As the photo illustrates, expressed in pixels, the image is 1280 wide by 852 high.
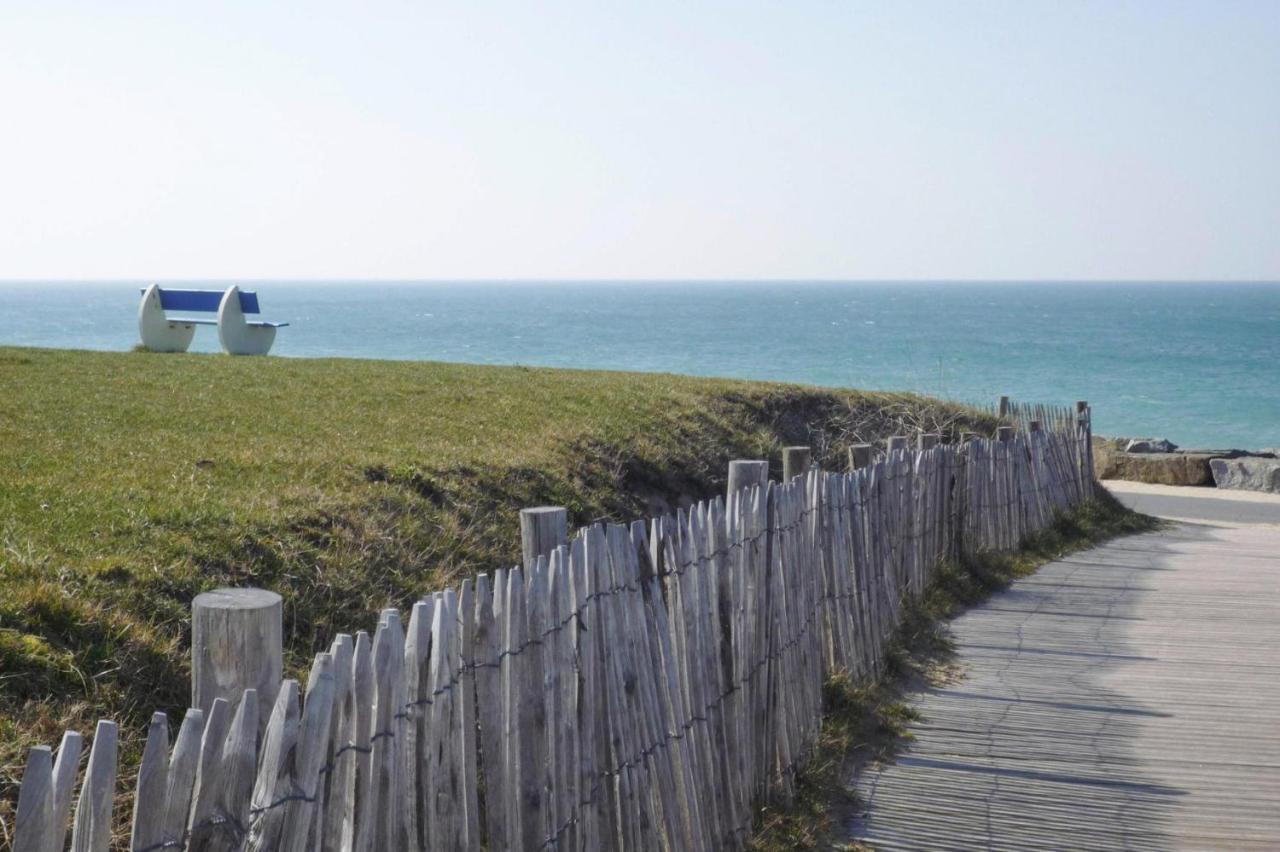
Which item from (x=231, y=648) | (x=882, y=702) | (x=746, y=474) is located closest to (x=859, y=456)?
(x=882, y=702)

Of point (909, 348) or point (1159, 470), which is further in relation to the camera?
point (909, 348)

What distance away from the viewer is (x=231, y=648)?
256cm

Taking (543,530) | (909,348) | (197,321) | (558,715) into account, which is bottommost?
(909,348)

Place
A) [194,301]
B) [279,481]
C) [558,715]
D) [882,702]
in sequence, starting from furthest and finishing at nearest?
[194,301] < [279,481] < [882,702] < [558,715]

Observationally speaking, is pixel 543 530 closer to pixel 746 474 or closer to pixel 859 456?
pixel 746 474

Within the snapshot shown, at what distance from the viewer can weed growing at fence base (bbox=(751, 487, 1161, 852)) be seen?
470 cm

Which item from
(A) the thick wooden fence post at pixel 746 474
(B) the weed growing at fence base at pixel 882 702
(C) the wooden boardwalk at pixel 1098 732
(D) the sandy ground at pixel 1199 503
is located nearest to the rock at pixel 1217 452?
(D) the sandy ground at pixel 1199 503

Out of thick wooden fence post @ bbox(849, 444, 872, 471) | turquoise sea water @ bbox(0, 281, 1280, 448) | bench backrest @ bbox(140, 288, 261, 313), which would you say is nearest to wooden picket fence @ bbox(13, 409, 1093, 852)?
thick wooden fence post @ bbox(849, 444, 872, 471)

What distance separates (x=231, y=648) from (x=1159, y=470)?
925 inches

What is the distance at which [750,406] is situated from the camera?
44.5ft

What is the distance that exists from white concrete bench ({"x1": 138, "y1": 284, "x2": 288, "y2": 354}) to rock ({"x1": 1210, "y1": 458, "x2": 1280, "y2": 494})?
53.7 ft

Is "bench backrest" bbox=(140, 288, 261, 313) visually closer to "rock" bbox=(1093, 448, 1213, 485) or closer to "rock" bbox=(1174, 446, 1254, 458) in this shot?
"rock" bbox=(1093, 448, 1213, 485)

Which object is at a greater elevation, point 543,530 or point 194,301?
point 194,301

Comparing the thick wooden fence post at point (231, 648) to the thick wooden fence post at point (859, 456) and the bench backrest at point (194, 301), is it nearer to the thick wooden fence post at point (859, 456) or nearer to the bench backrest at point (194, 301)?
the thick wooden fence post at point (859, 456)
